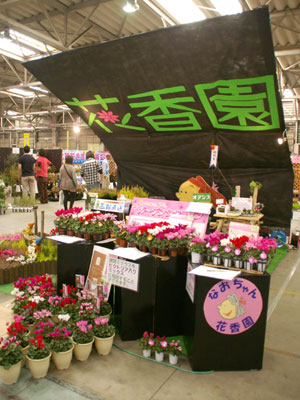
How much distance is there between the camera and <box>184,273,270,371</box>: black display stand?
223cm

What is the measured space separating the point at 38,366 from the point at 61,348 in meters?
0.17

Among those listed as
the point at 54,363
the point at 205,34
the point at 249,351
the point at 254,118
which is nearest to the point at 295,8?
the point at 254,118

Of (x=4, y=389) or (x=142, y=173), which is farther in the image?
(x=142, y=173)

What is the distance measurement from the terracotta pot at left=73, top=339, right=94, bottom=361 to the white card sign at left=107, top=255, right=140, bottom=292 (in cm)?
47

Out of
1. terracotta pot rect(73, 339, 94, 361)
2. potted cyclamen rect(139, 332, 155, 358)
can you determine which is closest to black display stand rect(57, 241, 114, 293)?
terracotta pot rect(73, 339, 94, 361)

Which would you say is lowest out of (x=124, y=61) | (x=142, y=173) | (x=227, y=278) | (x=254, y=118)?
(x=227, y=278)

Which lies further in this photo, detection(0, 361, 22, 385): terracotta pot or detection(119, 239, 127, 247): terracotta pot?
detection(119, 239, 127, 247): terracotta pot

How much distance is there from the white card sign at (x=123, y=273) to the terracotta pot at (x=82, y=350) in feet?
1.55

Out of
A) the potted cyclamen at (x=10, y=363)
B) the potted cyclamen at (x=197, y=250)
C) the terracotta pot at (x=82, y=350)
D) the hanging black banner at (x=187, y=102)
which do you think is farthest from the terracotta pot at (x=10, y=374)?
the hanging black banner at (x=187, y=102)

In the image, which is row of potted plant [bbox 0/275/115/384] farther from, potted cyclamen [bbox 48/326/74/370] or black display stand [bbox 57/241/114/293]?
black display stand [bbox 57/241/114/293]

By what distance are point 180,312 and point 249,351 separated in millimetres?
609

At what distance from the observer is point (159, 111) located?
17.3 ft

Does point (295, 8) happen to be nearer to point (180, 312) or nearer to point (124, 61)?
point (124, 61)

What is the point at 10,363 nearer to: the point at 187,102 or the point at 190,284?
the point at 190,284
